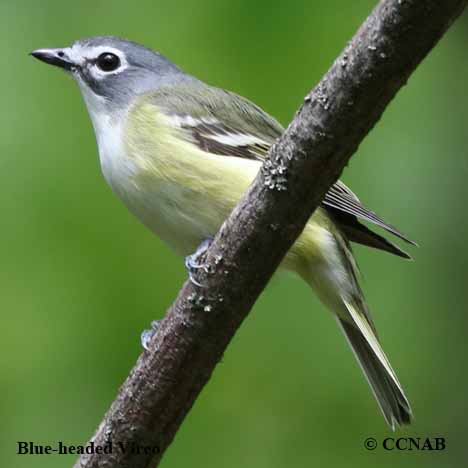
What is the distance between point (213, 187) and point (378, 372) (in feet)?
3.46

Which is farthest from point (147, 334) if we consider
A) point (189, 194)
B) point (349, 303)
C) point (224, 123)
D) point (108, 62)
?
point (108, 62)

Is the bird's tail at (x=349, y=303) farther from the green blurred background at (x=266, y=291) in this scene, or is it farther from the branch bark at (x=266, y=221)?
the branch bark at (x=266, y=221)

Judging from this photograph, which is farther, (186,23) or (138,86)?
(138,86)

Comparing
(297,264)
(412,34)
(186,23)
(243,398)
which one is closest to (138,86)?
(186,23)

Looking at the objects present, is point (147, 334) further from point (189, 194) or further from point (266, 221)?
point (266, 221)

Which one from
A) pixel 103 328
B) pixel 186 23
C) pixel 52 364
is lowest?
pixel 52 364

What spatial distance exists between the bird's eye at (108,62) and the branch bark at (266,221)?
187 centimetres

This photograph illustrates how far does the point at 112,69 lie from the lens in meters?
4.53

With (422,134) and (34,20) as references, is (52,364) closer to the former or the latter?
(34,20)

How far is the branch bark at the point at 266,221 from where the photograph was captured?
2219 mm

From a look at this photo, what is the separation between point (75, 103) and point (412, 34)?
2.47 metres

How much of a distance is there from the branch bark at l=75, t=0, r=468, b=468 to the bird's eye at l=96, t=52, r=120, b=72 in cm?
187

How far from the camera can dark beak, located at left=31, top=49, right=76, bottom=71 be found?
3984mm

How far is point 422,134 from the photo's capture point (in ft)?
13.2
